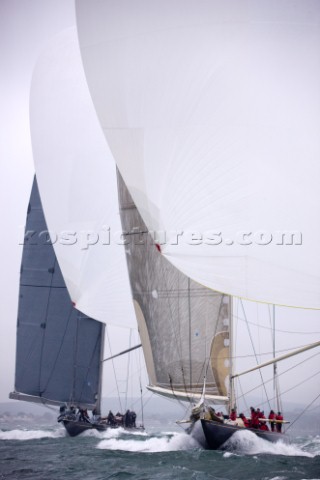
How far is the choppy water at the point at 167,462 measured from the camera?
1198 centimetres

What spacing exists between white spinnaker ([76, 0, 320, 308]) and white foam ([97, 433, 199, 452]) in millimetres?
6428

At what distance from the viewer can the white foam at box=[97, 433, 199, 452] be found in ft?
51.5

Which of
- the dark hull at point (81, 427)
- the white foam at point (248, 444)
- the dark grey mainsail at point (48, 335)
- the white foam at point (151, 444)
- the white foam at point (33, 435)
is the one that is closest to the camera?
the white foam at point (248, 444)

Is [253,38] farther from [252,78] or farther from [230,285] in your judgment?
[230,285]

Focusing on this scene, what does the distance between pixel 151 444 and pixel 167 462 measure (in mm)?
5064

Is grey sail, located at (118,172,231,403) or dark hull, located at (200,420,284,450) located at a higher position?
grey sail, located at (118,172,231,403)

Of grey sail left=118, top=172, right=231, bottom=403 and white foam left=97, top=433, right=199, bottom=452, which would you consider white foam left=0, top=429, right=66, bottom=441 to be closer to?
white foam left=97, top=433, right=199, bottom=452

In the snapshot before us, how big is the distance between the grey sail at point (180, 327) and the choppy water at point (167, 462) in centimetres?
150

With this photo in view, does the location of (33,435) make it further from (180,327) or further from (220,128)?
(220,128)

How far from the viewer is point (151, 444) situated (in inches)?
739

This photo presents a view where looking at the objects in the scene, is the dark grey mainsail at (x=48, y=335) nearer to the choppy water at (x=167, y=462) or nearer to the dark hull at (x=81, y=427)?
the dark hull at (x=81, y=427)

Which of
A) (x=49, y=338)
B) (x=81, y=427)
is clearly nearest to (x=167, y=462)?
(x=81, y=427)

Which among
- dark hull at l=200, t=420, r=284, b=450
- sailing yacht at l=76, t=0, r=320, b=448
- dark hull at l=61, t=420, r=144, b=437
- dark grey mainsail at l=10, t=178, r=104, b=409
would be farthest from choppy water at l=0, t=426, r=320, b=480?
dark grey mainsail at l=10, t=178, r=104, b=409

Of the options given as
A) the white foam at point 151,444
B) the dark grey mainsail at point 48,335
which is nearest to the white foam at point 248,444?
the white foam at point 151,444
